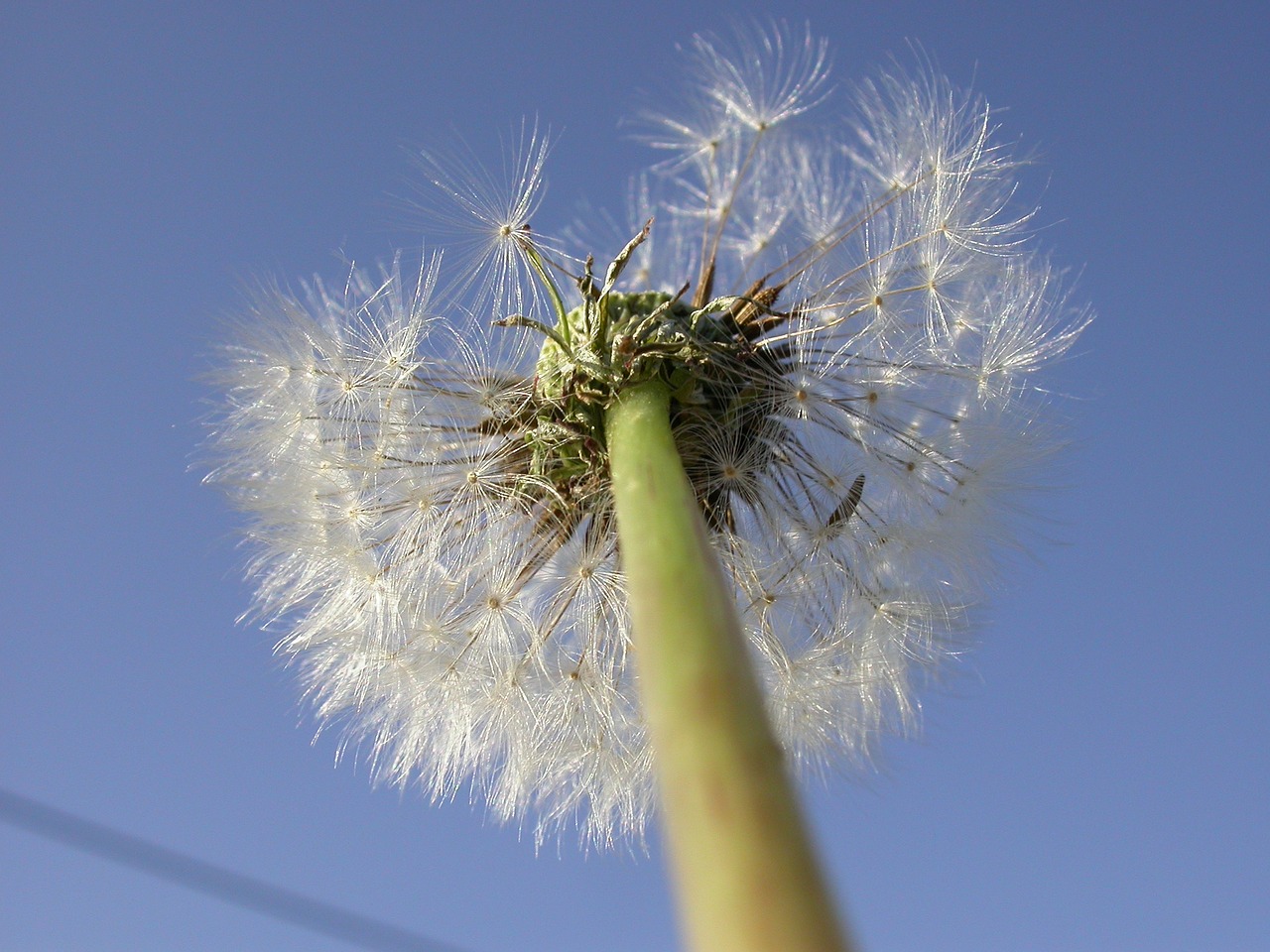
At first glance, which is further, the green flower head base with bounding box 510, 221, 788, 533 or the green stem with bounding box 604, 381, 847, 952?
the green flower head base with bounding box 510, 221, 788, 533

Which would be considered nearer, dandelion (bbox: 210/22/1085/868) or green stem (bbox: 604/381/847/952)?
green stem (bbox: 604/381/847/952)

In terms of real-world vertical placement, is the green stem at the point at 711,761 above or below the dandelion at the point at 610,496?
below

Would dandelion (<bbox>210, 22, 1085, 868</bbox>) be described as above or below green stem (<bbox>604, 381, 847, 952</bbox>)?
above

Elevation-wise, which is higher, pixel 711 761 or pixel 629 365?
pixel 629 365

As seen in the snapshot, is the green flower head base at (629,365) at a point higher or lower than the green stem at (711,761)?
higher

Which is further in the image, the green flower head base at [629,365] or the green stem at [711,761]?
the green flower head base at [629,365]

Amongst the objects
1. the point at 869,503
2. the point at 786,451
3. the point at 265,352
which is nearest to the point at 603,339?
the point at 786,451

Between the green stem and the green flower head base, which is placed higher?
the green flower head base

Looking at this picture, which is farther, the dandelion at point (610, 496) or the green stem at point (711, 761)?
the dandelion at point (610, 496)
